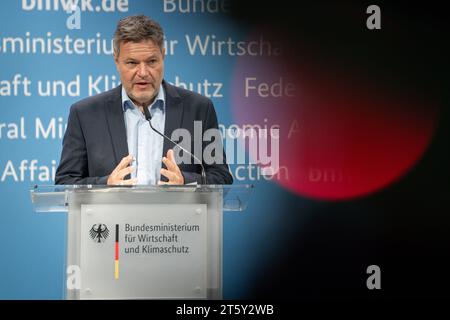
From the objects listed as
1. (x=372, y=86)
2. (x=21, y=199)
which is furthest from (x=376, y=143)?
(x=21, y=199)

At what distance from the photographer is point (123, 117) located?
3.97m

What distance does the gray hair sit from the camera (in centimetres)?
404

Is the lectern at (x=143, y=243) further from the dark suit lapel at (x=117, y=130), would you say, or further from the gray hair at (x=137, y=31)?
the gray hair at (x=137, y=31)

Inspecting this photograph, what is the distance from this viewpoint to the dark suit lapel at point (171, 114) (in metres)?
3.98

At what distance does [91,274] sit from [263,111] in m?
2.09

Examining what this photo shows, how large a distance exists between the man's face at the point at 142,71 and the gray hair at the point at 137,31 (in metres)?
0.05

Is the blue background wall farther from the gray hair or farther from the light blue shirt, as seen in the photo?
the light blue shirt

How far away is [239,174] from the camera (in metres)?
4.39

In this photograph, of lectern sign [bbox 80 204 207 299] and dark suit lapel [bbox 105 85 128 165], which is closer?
lectern sign [bbox 80 204 207 299]

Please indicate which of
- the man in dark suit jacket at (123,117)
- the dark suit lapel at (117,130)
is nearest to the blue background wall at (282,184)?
the man in dark suit jacket at (123,117)

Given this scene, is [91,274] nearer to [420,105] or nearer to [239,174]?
[239,174]

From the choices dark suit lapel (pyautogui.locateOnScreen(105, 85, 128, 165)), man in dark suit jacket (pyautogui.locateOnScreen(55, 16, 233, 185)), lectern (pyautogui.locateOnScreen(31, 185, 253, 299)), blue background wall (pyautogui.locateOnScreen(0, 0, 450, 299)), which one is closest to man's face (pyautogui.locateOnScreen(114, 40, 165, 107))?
man in dark suit jacket (pyautogui.locateOnScreen(55, 16, 233, 185))

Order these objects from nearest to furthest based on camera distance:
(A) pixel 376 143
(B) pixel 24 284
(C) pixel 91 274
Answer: (C) pixel 91 274
(B) pixel 24 284
(A) pixel 376 143

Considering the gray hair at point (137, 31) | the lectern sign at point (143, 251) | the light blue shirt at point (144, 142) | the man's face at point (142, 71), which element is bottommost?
the lectern sign at point (143, 251)
